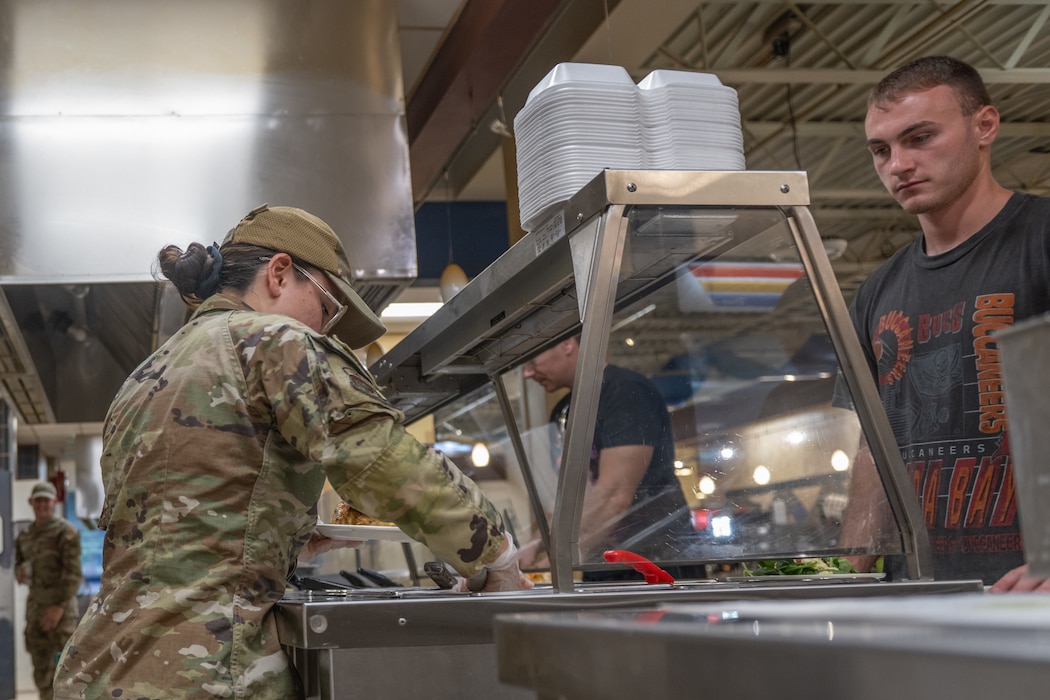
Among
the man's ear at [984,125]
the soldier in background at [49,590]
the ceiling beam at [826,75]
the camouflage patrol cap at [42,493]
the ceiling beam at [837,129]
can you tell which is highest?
the ceiling beam at [837,129]

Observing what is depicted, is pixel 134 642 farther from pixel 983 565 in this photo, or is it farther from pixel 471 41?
pixel 471 41

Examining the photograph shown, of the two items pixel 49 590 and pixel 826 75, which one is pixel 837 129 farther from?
pixel 49 590

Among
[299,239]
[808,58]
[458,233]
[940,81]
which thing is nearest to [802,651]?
[299,239]

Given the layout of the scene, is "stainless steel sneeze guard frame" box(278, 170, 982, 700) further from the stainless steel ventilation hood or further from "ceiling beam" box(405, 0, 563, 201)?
"ceiling beam" box(405, 0, 563, 201)

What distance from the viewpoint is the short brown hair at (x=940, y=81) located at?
2199 millimetres

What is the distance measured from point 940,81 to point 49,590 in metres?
8.88

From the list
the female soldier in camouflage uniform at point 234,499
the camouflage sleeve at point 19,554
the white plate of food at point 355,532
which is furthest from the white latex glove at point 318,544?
the camouflage sleeve at point 19,554

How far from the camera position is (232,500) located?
187cm

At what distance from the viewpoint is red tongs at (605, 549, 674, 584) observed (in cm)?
172

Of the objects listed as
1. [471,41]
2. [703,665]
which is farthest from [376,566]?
[703,665]

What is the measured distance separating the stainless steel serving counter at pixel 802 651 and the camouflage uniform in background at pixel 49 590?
916 centimetres

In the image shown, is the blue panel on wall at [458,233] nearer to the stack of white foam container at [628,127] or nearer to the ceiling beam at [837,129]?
the ceiling beam at [837,129]

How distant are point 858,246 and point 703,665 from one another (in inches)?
524

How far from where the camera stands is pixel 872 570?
1.99m
